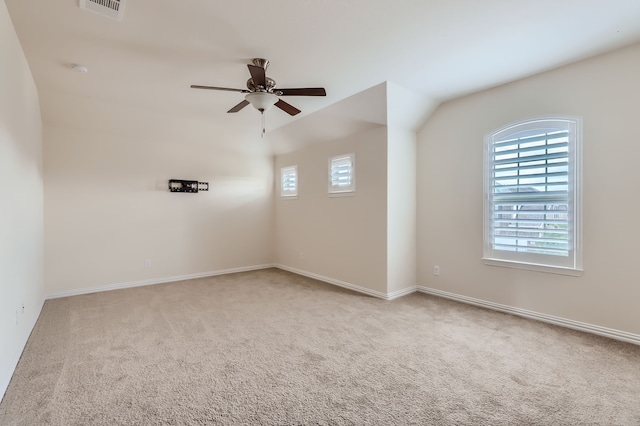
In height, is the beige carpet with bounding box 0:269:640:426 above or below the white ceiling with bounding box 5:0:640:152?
below

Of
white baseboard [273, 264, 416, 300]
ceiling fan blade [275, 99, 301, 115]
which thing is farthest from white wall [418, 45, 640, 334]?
ceiling fan blade [275, 99, 301, 115]

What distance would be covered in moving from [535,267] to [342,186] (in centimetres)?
276

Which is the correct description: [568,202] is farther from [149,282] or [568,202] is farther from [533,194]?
[149,282]

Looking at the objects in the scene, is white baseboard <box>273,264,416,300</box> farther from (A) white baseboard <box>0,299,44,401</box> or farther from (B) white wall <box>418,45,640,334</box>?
(A) white baseboard <box>0,299,44,401</box>

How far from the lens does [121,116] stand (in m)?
4.30

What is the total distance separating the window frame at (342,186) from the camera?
462 centimetres

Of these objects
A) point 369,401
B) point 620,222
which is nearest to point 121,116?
point 369,401

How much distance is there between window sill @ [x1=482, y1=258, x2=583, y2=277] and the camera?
3.10 meters

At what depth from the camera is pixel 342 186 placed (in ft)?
15.9

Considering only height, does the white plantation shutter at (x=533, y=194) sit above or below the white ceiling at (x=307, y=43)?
below

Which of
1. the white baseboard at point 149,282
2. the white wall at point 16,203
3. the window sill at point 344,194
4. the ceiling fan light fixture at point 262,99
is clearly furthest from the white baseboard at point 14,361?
the window sill at point 344,194

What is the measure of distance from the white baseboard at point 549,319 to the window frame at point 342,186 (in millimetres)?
1936

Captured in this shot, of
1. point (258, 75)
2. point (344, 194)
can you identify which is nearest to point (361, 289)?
point (344, 194)

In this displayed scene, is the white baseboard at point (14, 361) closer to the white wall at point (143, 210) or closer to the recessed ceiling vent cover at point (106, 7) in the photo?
the white wall at point (143, 210)
